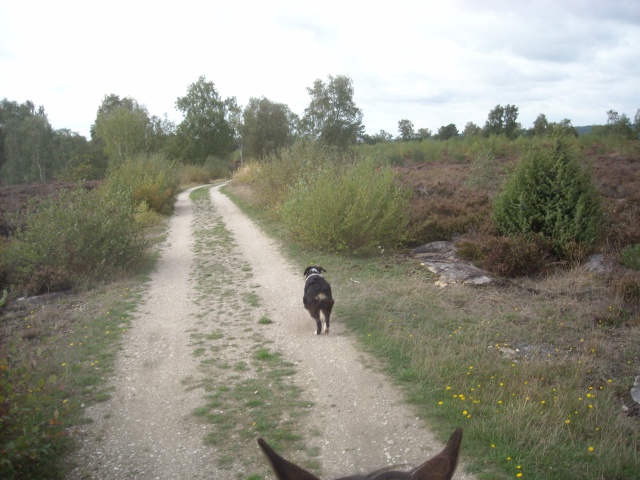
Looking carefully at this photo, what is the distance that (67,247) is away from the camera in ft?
35.0

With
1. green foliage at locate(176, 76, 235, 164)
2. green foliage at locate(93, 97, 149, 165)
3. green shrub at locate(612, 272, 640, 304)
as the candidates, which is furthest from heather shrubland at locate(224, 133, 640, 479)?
green foliage at locate(176, 76, 235, 164)

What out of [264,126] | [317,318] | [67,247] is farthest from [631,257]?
[264,126]

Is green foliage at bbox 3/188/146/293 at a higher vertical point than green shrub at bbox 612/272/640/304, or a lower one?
higher

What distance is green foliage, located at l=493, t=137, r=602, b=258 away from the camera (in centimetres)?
1137

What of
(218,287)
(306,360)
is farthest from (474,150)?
(306,360)

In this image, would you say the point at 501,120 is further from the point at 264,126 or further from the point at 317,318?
the point at 317,318

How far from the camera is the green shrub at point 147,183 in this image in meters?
20.8

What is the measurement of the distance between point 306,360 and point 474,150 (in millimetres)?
30858

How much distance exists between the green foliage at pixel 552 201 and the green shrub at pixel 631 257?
0.87m

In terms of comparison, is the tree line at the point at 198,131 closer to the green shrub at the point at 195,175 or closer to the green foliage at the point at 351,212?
the green shrub at the point at 195,175

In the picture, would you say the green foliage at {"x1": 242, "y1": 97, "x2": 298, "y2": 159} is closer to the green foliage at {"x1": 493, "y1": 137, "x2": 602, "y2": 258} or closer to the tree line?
the tree line

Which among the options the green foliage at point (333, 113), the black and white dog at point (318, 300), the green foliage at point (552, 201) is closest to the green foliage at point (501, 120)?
the green foliage at point (333, 113)

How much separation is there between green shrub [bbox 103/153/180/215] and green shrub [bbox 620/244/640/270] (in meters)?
16.8

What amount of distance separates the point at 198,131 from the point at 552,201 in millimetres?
43951
